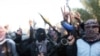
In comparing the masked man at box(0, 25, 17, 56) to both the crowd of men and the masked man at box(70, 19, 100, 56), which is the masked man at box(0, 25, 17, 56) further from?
the masked man at box(70, 19, 100, 56)

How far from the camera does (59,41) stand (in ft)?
12.7

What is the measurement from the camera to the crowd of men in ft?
11.9

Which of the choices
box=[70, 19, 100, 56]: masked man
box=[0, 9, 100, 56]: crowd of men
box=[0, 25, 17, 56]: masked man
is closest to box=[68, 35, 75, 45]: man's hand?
box=[0, 9, 100, 56]: crowd of men

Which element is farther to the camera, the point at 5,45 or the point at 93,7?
the point at 5,45

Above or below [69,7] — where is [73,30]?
below

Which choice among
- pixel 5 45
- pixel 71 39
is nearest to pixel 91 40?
pixel 71 39

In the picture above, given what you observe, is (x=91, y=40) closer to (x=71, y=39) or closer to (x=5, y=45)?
(x=71, y=39)

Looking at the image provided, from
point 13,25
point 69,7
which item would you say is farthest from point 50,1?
point 13,25

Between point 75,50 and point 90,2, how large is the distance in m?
0.58

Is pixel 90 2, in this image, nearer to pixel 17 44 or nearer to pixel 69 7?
pixel 69 7

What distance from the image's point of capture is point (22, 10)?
397cm

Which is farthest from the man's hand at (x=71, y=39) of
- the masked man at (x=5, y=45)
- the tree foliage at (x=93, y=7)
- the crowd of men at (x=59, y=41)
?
the masked man at (x=5, y=45)

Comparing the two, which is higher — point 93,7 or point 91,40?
point 93,7

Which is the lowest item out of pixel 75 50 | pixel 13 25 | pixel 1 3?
pixel 75 50
